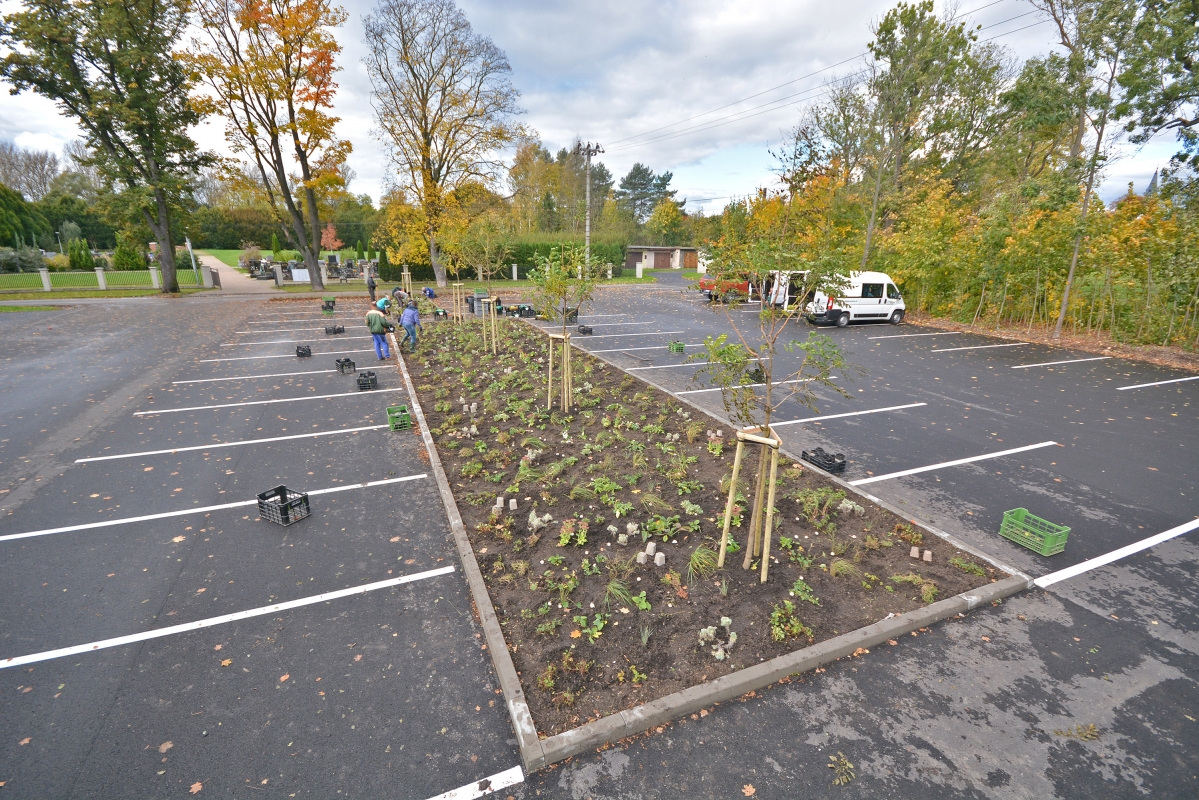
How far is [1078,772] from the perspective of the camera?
3.07m

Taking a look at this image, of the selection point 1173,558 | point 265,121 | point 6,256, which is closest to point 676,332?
point 1173,558

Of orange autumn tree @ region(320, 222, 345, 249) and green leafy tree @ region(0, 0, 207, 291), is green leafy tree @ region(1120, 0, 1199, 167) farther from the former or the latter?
orange autumn tree @ region(320, 222, 345, 249)

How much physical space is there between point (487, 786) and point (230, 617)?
2969mm

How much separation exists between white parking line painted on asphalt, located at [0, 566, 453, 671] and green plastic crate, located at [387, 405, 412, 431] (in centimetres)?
417

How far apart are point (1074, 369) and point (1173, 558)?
Answer: 10.5 m

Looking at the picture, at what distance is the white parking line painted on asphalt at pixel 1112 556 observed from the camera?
4930mm

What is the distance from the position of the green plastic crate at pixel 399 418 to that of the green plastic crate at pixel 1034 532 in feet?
28.1

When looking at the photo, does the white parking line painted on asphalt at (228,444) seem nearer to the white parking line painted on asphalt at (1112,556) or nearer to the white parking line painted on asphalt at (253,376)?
the white parking line painted on asphalt at (253,376)

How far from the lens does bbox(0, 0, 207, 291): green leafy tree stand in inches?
856

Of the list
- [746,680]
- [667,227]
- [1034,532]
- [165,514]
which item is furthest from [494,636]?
[667,227]

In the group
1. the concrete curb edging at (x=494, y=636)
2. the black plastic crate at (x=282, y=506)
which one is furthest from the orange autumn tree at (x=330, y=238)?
the concrete curb edging at (x=494, y=636)

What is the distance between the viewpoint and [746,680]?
142 inches

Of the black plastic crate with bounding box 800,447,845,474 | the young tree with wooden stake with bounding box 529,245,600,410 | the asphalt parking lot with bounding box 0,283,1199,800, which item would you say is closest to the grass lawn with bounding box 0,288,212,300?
the asphalt parking lot with bounding box 0,283,1199,800

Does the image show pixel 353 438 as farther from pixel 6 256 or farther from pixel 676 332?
pixel 6 256
